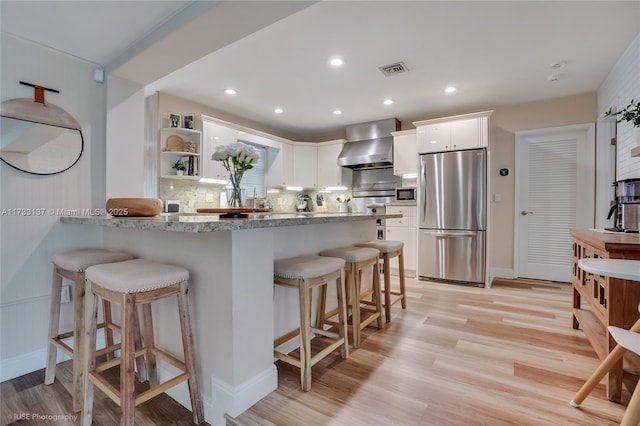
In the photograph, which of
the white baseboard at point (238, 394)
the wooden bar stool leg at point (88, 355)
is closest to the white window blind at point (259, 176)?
the wooden bar stool leg at point (88, 355)

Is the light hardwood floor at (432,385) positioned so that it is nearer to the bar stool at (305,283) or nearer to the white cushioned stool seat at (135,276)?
the bar stool at (305,283)

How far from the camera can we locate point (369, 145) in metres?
4.79

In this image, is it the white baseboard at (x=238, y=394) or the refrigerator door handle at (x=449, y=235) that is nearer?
the white baseboard at (x=238, y=394)

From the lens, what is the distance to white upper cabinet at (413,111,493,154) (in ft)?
12.2

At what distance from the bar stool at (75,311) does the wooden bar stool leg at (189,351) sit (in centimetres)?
62

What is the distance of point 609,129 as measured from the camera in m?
3.41

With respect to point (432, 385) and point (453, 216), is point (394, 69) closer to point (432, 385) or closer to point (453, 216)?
point (453, 216)

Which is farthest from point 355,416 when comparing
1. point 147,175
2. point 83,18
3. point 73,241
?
point 147,175

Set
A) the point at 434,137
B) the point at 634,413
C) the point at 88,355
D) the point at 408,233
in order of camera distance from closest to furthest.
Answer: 1. the point at 634,413
2. the point at 88,355
3. the point at 434,137
4. the point at 408,233

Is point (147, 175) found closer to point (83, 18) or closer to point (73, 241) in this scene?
point (73, 241)

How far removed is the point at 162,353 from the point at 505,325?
259 cm

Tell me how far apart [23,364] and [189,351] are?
4.69ft

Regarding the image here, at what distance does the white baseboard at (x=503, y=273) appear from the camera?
13.6ft

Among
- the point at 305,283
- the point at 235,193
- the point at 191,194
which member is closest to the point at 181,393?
the point at 305,283
